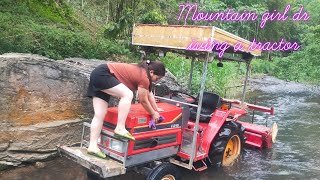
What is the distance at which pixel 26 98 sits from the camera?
221 inches

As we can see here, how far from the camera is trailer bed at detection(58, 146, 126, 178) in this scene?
4.09 metres

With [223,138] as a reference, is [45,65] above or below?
above

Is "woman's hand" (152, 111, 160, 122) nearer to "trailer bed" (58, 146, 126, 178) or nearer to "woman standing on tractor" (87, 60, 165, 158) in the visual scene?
"woman standing on tractor" (87, 60, 165, 158)

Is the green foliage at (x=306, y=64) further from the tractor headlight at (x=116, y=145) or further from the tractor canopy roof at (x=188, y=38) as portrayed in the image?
the tractor headlight at (x=116, y=145)

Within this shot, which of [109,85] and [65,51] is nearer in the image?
[109,85]

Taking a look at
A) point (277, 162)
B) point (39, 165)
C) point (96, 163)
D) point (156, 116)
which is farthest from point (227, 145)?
point (39, 165)

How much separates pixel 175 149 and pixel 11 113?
2.66 metres

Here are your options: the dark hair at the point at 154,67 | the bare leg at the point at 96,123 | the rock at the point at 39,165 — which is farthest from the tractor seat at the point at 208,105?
the rock at the point at 39,165

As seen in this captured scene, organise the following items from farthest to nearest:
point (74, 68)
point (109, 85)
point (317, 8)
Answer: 1. point (317, 8)
2. point (74, 68)
3. point (109, 85)

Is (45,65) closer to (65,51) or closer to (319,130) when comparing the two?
(65,51)

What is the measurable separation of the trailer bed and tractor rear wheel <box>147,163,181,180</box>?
1.42 feet

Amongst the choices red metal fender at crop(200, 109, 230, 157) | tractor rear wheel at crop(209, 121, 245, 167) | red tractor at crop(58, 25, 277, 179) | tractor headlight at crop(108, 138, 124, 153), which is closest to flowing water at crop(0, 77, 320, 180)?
tractor rear wheel at crop(209, 121, 245, 167)

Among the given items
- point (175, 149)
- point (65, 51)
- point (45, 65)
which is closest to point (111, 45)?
point (65, 51)

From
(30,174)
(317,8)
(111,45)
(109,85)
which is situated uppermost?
(317,8)
